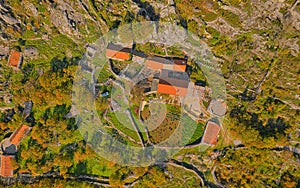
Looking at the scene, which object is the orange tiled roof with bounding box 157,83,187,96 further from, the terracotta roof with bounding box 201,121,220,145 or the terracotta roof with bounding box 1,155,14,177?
the terracotta roof with bounding box 1,155,14,177

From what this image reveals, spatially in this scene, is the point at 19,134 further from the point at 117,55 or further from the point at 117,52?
the point at 117,52

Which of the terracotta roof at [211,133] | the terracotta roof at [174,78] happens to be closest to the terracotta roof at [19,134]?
the terracotta roof at [174,78]

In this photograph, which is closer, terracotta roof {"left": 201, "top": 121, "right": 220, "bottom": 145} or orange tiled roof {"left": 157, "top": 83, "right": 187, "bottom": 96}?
orange tiled roof {"left": 157, "top": 83, "right": 187, "bottom": 96}

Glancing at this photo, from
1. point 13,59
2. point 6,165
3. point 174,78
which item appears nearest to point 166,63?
point 174,78

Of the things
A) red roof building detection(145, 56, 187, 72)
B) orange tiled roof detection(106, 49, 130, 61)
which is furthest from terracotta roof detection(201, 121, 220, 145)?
orange tiled roof detection(106, 49, 130, 61)

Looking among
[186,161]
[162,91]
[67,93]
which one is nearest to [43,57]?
[67,93]

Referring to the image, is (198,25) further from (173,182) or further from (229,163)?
(173,182)

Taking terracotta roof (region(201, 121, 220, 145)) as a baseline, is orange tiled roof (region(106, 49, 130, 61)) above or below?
above

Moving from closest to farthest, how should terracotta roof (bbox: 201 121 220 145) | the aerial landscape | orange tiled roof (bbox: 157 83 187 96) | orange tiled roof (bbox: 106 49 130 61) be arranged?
the aerial landscape
orange tiled roof (bbox: 157 83 187 96)
terracotta roof (bbox: 201 121 220 145)
orange tiled roof (bbox: 106 49 130 61)

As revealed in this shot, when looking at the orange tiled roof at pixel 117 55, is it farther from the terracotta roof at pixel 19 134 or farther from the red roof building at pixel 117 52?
the terracotta roof at pixel 19 134
